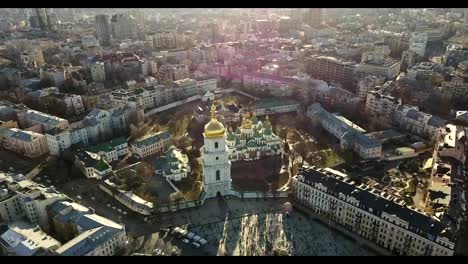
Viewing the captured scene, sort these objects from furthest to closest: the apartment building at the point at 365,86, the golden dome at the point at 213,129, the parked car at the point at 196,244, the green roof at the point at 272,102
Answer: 1. the apartment building at the point at 365,86
2. the green roof at the point at 272,102
3. the golden dome at the point at 213,129
4. the parked car at the point at 196,244

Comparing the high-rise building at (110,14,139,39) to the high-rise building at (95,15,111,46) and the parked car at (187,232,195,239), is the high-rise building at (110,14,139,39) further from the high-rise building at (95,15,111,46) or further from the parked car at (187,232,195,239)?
the parked car at (187,232,195,239)

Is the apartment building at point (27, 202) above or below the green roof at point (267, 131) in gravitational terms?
below

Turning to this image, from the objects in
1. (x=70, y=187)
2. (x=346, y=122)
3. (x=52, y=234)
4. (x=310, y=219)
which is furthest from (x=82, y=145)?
(x=346, y=122)

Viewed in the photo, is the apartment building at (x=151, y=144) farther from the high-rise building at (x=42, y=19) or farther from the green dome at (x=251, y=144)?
the high-rise building at (x=42, y=19)

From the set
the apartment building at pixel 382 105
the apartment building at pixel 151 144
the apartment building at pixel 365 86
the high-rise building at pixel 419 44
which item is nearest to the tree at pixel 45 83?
the apartment building at pixel 151 144

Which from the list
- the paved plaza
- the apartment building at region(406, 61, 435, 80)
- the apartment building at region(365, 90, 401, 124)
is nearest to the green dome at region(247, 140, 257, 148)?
the paved plaza
